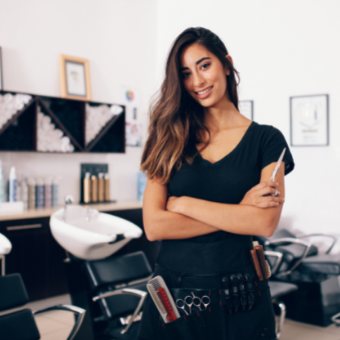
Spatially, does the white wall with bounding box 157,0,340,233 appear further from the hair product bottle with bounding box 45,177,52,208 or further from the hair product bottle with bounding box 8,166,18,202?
the hair product bottle with bounding box 8,166,18,202

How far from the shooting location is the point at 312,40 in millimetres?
3531

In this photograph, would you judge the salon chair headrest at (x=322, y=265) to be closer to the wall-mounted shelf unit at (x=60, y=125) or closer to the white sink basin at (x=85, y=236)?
the white sink basin at (x=85, y=236)

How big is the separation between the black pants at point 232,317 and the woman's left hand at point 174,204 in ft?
0.58

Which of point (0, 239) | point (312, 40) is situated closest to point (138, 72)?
point (312, 40)

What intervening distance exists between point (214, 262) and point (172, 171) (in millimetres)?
289

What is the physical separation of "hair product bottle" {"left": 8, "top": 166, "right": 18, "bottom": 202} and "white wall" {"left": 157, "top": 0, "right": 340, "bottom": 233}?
2269mm

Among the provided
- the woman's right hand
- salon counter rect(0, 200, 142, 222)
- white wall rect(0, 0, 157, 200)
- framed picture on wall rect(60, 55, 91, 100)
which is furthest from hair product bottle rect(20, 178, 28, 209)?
the woman's right hand

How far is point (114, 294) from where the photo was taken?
2025mm

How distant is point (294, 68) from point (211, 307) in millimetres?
3085

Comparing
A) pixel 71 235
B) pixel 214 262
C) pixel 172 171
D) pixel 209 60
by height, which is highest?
pixel 209 60

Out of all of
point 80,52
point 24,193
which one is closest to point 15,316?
point 24,193

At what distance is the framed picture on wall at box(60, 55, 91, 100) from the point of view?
3543mm

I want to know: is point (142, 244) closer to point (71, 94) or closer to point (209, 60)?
point (71, 94)

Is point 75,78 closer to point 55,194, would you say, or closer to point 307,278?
point 55,194
